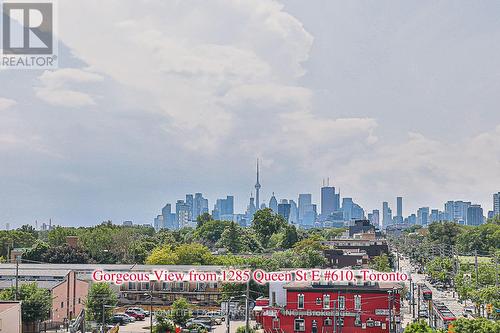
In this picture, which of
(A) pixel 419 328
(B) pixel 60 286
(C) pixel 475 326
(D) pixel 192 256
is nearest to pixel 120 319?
(B) pixel 60 286

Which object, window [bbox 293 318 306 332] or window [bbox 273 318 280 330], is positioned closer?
window [bbox 293 318 306 332]

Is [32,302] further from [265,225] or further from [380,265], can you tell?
[265,225]

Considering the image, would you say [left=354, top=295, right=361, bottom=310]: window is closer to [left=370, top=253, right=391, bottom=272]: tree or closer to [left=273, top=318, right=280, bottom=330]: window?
[left=273, top=318, right=280, bottom=330]: window

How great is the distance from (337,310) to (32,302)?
15.1 meters

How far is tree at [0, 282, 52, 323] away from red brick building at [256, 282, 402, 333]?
38.3 feet

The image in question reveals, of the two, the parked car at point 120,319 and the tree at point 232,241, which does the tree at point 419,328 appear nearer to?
the parked car at point 120,319

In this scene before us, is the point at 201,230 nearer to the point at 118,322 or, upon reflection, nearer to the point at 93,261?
the point at 93,261

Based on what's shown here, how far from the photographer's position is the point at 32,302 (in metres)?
30.9

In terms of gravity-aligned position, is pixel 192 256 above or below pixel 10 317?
above

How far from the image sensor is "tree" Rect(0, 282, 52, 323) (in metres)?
30.9

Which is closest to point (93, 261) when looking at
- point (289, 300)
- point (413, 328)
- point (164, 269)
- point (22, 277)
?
point (164, 269)

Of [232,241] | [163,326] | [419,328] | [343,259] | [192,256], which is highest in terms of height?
[232,241]

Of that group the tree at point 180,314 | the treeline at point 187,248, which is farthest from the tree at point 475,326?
the treeline at point 187,248

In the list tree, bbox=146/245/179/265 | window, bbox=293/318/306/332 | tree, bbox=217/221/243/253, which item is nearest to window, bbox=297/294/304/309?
window, bbox=293/318/306/332
